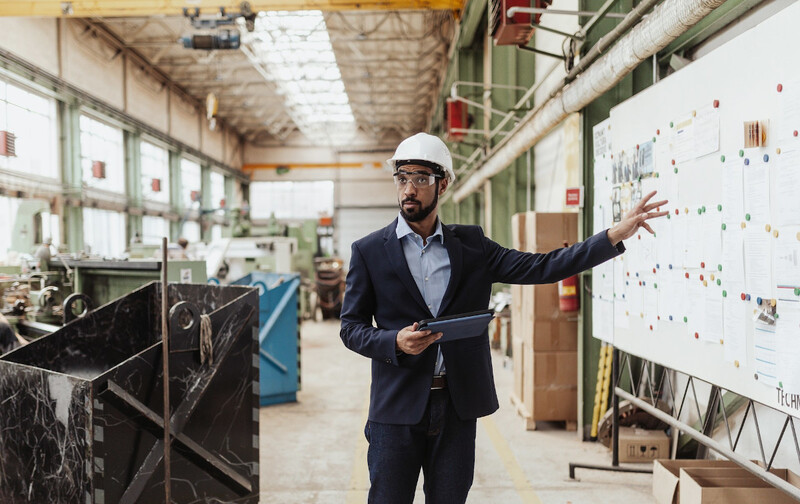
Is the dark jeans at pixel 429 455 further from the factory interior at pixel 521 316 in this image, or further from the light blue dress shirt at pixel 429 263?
the light blue dress shirt at pixel 429 263

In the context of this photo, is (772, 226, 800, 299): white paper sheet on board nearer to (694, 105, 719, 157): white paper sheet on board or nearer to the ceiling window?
(694, 105, 719, 157): white paper sheet on board

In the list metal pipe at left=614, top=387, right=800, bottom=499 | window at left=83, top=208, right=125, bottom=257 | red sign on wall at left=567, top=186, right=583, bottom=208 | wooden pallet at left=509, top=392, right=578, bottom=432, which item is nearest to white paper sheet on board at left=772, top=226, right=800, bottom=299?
metal pipe at left=614, top=387, right=800, bottom=499

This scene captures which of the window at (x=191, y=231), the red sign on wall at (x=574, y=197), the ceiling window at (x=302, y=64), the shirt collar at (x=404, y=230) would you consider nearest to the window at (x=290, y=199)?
the ceiling window at (x=302, y=64)

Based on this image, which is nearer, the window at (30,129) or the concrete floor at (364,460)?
the concrete floor at (364,460)

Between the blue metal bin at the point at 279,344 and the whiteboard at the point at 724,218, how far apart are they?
3.68 metres

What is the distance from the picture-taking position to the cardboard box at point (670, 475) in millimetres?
3010

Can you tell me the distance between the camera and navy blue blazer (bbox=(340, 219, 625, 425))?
6.48 feet

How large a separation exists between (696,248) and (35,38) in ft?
40.2

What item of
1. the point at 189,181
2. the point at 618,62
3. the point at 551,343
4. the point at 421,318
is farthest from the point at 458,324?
the point at 189,181

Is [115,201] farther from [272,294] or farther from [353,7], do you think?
[272,294]

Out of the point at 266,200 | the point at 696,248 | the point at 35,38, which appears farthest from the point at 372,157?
the point at 696,248

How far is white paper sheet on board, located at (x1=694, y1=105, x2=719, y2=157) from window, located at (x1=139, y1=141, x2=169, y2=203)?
49.1 ft

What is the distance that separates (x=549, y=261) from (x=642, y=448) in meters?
2.69

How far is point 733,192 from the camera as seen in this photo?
95.6 inches
